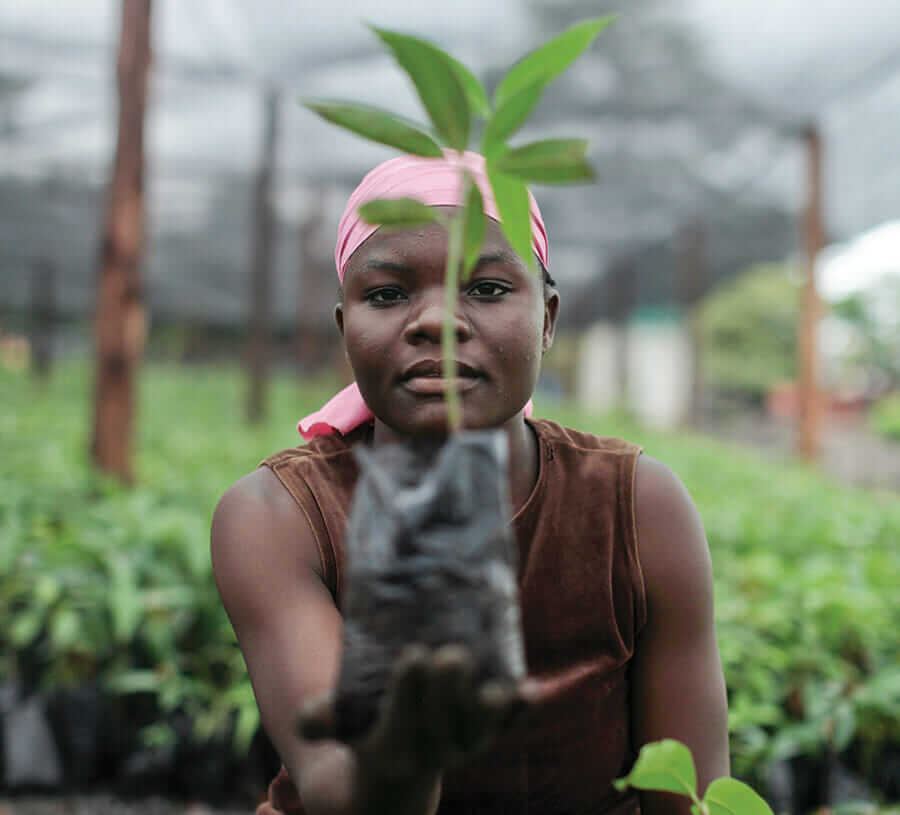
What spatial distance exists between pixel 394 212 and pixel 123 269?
327 centimetres

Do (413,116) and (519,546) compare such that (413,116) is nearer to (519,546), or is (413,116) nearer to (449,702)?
(519,546)

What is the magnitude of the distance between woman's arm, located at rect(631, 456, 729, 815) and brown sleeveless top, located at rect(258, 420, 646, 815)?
0.07 ft

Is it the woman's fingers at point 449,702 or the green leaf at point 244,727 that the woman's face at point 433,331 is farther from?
the green leaf at point 244,727

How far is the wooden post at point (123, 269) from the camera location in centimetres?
348

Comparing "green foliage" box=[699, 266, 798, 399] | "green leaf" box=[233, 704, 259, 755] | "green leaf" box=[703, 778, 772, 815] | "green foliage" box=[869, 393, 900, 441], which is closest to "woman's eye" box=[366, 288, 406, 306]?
"green leaf" box=[703, 778, 772, 815]

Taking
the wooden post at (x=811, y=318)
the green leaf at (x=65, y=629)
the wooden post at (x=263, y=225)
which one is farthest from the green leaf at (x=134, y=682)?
the wooden post at (x=811, y=318)

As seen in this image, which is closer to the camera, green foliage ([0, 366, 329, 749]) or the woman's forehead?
the woman's forehead

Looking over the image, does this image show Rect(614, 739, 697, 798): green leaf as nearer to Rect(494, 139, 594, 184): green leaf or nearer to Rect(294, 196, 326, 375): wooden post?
Rect(494, 139, 594, 184): green leaf

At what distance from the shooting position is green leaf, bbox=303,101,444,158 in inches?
24.0

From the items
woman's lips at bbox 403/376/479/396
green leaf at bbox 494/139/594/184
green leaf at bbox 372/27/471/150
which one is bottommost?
woman's lips at bbox 403/376/479/396

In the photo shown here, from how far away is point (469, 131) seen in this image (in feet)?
2.06

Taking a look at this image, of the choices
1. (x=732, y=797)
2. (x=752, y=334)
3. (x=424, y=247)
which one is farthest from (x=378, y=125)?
(x=752, y=334)

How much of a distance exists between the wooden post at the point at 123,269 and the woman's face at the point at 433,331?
2.98 m

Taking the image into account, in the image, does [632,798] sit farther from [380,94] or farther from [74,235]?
[74,235]
